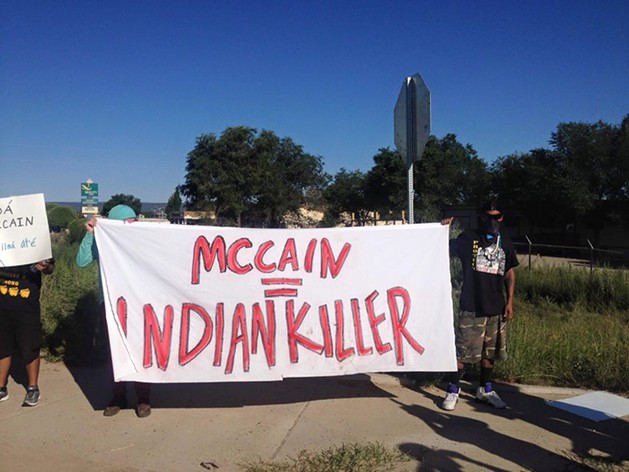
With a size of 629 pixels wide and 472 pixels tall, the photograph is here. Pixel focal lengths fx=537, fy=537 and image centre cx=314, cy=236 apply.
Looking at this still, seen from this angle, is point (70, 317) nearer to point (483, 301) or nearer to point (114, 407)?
point (114, 407)

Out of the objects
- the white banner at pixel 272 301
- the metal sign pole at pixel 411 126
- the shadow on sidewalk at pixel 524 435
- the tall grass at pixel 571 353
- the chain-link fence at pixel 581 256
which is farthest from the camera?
the chain-link fence at pixel 581 256

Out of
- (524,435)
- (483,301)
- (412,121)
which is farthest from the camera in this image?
(412,121)

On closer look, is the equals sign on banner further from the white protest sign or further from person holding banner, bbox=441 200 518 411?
the white protest sign

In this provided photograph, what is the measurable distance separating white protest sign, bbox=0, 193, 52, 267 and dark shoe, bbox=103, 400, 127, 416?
1372 mm

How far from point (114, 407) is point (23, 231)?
1.69 metres

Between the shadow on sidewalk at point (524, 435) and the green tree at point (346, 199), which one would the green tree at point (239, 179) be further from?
the shadow on sidewalk at point (524, 435)

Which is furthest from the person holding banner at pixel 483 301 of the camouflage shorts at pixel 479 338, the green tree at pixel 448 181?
the green tree at pixel 448 181

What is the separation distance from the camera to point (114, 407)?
14.7 ft

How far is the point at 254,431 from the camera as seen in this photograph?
13.7 feet

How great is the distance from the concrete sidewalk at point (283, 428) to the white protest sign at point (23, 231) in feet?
4.28

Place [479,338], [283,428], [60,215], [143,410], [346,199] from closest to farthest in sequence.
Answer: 1. [283,428]
2. [143,410]
3. [479,338]
4. [60,215]
5. [346,199]

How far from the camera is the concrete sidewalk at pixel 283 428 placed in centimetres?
368

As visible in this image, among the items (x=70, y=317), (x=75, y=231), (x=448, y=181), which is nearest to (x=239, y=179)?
(x=448, y=181)

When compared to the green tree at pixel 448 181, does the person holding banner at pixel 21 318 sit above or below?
below
